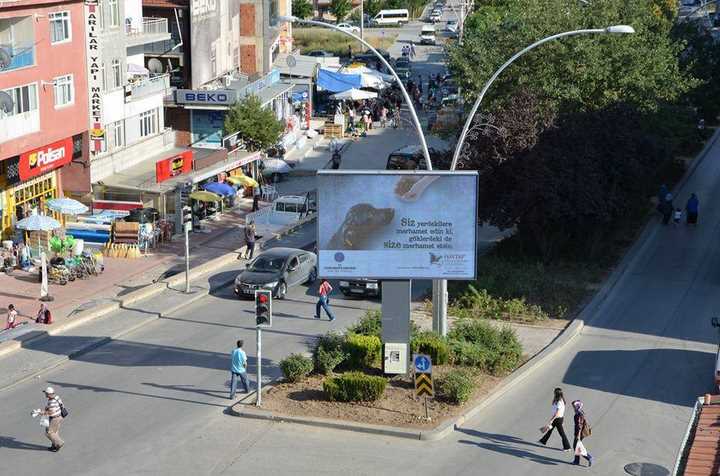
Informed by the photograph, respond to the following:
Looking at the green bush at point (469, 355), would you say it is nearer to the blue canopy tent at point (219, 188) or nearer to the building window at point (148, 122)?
the blue canopy tent at point (219, 188)

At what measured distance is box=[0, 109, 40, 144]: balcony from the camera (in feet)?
132

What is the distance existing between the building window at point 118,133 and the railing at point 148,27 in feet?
14.5

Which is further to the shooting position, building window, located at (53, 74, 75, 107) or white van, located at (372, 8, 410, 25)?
white van, located at (372, 8, 410, 25)

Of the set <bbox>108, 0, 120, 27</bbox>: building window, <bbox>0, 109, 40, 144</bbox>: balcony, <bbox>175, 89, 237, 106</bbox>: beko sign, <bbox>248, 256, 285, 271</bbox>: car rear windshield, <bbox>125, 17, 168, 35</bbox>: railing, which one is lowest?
<bbox>248, 256, 285, 271</bbox>: car rear windshield

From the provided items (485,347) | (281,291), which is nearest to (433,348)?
(485,347)

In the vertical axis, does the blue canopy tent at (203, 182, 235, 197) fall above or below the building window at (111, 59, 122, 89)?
below

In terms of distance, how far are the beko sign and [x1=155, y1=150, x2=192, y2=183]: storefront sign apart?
729 centimetres

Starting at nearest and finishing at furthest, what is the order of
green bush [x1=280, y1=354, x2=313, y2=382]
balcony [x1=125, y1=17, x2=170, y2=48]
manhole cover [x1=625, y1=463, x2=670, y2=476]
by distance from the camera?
manhole cover [x1=625, y1=463, x2=670, y2=476] → green bush [x1=280, y1=354, x2=313, y2=382] → balcony [x1=125, y1=17, x2=170, y2=48]

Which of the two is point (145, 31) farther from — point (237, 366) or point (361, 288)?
point (237, 366)

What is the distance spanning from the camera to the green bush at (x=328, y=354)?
1057 inches

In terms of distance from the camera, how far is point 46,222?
135 ft

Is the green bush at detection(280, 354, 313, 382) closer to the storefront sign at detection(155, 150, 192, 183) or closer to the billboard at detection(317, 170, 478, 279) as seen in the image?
the billboard at detection(317, 170, 478, 279)

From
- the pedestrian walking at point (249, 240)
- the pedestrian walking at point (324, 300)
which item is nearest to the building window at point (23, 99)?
the pedestrian walking at point (249, 240)

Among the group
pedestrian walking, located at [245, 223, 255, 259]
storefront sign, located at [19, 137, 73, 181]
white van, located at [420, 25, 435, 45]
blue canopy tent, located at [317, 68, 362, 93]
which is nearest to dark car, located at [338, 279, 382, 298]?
pedestrian walking, located at [245, 223, 255, 259]
